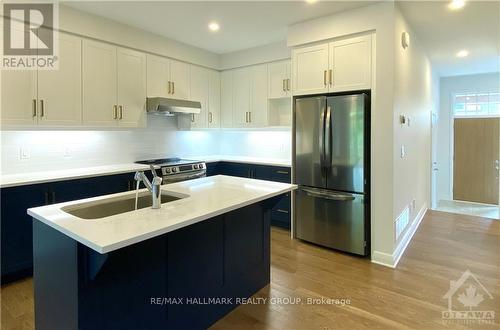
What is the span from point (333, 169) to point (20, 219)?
10.4 ft

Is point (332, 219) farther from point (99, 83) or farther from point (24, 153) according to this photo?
point (24, 153)

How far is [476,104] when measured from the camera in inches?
252

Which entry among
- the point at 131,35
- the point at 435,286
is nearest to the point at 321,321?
the point at 435,286

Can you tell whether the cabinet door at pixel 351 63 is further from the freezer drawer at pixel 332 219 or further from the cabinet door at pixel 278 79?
the freezer drawer at pixel 332 219

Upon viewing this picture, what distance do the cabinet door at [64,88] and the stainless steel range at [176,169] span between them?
3.57ft

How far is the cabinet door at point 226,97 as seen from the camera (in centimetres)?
509

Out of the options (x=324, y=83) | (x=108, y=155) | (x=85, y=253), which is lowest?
(x=85, y=253)

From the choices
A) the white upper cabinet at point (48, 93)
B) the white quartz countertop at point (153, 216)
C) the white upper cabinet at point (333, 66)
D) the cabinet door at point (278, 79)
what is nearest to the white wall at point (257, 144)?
the cabinet door at point (278, 79)

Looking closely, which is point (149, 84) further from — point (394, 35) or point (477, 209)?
point (477, 209)

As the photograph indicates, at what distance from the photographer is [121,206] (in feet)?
7.03

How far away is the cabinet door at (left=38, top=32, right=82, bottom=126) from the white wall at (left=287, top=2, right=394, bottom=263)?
2.92 m

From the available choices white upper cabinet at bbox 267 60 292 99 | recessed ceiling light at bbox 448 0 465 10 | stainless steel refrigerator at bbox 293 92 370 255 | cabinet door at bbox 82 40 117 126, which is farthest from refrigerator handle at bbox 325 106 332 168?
cabinet door at bbox 82 40 117 126

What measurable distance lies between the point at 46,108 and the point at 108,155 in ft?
3.42

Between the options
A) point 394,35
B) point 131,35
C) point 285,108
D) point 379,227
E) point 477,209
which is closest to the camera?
point 394,35
